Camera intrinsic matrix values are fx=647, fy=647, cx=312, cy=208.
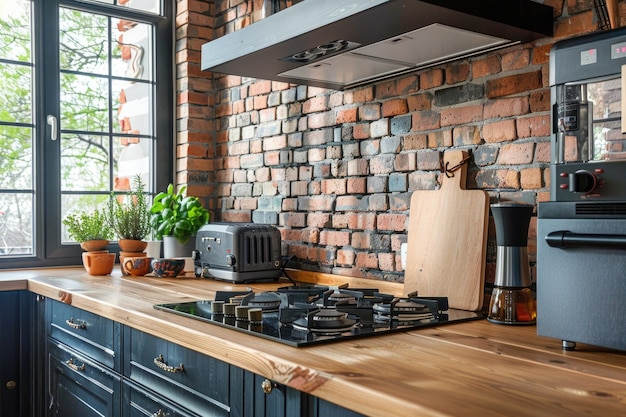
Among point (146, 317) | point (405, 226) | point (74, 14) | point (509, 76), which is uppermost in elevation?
point (74, 14)

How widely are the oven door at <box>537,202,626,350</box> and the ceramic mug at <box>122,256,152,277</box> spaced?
180 cm

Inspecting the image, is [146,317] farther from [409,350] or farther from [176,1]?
[176,1]

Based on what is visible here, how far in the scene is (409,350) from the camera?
4.18ft

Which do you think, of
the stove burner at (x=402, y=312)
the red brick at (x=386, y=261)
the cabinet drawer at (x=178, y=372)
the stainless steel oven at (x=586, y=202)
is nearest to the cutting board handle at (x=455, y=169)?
the red brick at (x=386, y=261)

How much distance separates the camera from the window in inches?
114

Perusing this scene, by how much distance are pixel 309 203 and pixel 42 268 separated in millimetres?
1283

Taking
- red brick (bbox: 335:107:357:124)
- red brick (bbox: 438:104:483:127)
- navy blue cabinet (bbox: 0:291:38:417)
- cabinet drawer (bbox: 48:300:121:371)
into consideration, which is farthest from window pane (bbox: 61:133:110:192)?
red brick (bbox: 438:104:483:127)

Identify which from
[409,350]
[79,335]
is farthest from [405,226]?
[79,335]

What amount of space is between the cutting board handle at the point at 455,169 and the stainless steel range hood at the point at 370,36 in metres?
0.29

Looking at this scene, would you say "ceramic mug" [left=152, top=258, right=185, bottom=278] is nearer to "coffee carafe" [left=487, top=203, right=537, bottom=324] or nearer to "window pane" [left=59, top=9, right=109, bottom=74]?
"window pane" [left=59, top=9, right=109, bottom=74]

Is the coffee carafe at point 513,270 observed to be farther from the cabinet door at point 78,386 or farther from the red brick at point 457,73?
the cabinet door at point 78,386

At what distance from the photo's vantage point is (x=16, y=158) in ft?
9.52

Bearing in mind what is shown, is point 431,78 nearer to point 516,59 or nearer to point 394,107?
point 394,107

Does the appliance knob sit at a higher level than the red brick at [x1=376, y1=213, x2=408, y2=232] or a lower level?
higher
